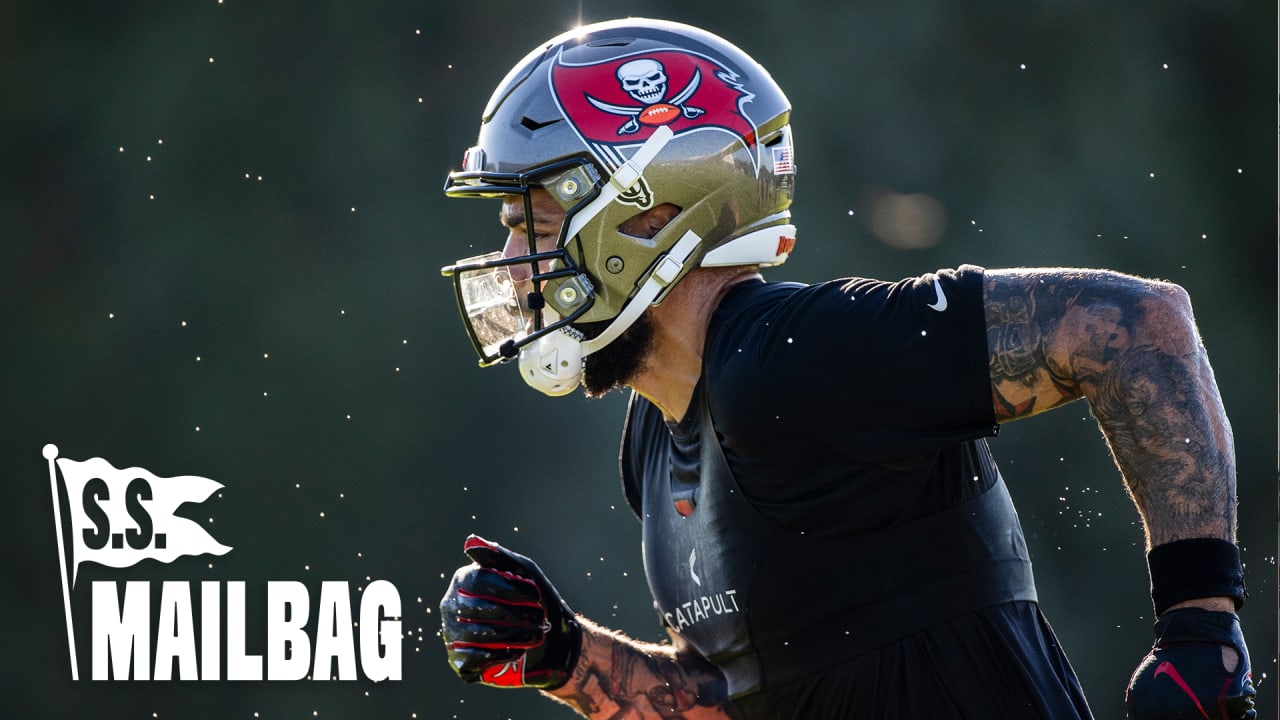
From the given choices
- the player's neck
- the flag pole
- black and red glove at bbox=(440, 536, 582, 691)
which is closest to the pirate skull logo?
the player's neck

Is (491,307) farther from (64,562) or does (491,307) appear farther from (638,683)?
(64,562)

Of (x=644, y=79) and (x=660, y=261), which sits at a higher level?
(x=644, y=79)

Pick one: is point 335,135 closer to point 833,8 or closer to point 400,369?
point 400,369

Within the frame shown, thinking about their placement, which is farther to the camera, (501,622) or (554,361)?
(501,622)

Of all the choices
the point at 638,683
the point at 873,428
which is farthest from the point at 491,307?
the point at 873,428

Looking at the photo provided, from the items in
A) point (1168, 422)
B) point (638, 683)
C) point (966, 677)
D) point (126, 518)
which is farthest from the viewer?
point (126, 518)

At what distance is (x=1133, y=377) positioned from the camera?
88.0 inches

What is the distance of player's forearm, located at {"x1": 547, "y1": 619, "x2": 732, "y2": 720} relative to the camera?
11.3 feet

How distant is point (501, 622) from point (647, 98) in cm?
127

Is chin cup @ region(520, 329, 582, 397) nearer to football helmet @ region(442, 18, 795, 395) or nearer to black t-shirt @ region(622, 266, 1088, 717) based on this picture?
football helmet @ region(442, 18, 795, 395)

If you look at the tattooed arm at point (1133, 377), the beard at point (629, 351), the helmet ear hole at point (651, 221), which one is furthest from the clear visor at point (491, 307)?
the tattooed arm at point (1133, 377)

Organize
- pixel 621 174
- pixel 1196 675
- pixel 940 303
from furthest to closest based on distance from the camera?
pixel 621 174 → pixel 940 303 → pixel 1196 675

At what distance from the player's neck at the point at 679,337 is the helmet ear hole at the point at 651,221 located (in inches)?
5.2

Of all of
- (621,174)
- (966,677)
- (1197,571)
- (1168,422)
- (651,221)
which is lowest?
(966,677)
